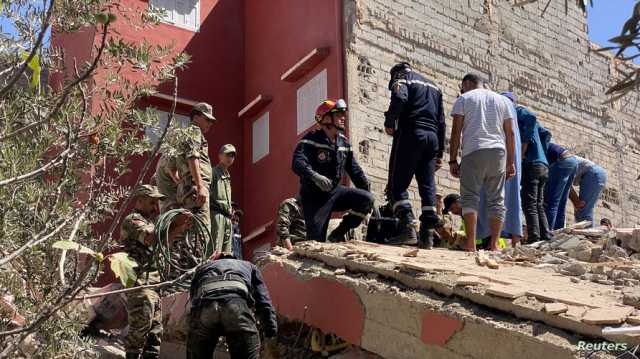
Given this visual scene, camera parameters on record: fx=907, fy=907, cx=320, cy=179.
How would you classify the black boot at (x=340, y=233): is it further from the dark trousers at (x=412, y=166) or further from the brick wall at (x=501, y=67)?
the brick wall at (x=501, y=67)

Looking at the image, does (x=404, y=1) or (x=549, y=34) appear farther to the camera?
(x=549, y=34)

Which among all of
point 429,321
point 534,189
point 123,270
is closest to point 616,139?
point 534,189

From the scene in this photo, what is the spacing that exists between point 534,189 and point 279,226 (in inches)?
114

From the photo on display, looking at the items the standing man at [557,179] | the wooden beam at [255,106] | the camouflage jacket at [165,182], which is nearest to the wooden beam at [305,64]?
the wooden beam at [255,106]

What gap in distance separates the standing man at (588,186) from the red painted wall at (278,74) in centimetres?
386

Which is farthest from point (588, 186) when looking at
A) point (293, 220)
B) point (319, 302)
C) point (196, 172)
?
point (319, 302)

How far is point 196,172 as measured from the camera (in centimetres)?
855

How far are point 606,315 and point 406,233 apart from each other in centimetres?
381

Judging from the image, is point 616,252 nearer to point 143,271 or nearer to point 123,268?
point 143,271

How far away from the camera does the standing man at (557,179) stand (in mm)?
10844

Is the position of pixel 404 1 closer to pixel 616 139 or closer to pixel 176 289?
pixel 616 139

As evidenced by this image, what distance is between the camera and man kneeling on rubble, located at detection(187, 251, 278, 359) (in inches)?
239

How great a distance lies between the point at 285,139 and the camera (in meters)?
15.1

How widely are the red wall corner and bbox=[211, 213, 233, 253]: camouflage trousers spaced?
1.23 meters
